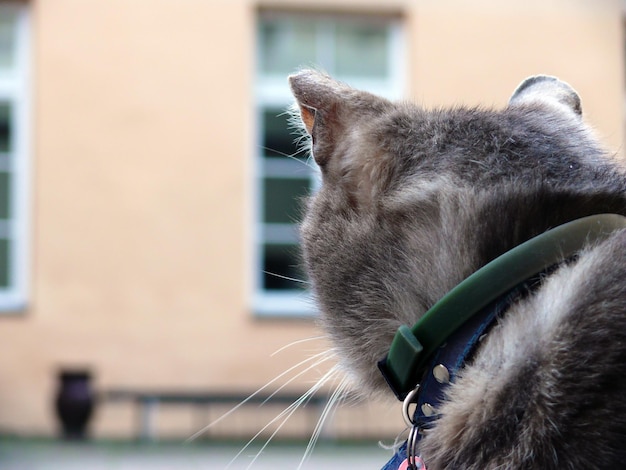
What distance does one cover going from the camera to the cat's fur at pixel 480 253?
1.35 metres

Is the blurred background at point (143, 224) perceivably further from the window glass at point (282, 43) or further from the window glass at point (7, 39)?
the window glass at point (282, 43)

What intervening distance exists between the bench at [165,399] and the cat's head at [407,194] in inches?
208

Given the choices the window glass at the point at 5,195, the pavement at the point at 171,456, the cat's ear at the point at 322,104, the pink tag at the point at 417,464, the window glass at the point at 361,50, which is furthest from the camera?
the window glass at the point at 361,50

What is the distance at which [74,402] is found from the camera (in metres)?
6.86

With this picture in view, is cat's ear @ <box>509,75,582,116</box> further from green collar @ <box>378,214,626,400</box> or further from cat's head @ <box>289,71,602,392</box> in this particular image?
green collar @ <box>378,214,626,400</box>

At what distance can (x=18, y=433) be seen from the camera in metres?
6.93

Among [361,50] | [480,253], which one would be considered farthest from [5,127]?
[480,253]

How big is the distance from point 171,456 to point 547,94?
4.85m

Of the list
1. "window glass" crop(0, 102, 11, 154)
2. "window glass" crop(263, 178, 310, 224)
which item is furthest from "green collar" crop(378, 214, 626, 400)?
"window glass" crop(0, 102, 11, 154)

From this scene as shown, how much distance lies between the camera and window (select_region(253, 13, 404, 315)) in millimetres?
7434

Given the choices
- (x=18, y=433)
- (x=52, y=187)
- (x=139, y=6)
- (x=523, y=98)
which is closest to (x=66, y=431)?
(x=18, y=433)

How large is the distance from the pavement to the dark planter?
0.61 feet

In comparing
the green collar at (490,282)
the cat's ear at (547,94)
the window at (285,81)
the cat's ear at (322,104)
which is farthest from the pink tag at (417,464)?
the window at (285,81)

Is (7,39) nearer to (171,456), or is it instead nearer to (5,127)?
(5,127)
